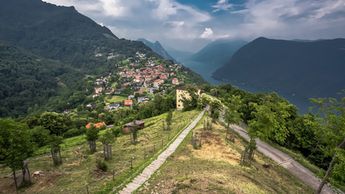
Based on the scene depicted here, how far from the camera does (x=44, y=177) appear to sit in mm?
29703

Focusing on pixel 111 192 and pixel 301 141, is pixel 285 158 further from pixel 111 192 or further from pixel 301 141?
pixel 111 192

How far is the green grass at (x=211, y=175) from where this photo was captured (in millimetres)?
19688

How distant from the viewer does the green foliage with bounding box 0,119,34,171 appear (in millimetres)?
25828

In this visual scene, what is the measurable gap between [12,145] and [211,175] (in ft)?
67.3

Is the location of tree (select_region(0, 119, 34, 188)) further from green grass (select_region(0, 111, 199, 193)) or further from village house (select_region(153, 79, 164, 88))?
village house (select_region(153, 79, 164, 88))

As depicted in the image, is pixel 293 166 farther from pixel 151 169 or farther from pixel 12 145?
pixel 12 145

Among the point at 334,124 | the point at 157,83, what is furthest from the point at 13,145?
the point at 157,83

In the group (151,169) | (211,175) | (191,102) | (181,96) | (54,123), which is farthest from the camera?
(181,96)

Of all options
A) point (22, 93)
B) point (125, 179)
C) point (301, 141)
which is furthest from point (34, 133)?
point (22, 93)

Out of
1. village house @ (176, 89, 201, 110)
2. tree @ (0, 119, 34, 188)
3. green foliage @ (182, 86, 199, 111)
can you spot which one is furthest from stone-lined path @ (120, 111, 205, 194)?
village house @ (176, 89, 201, 110)

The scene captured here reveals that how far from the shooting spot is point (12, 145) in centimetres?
2612

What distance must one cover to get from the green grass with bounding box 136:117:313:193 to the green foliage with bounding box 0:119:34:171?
15046 mm

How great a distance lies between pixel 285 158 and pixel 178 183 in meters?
32.5

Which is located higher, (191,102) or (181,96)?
(181,96)
